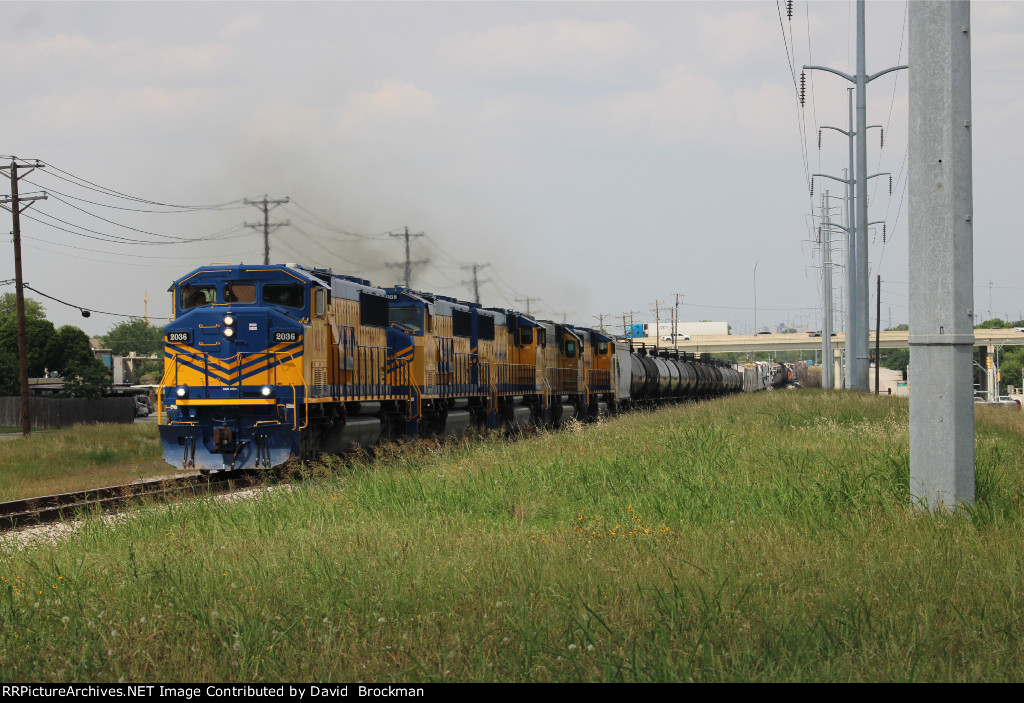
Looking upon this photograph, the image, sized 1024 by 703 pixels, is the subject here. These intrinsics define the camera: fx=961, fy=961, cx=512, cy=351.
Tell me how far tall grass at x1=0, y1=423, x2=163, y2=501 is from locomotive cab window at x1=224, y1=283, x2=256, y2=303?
463 cm

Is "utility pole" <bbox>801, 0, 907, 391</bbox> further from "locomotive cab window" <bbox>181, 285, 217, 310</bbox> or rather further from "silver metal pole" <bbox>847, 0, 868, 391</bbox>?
"locomotive cab window" <bbox>181, 285, 217, 310</bbox>

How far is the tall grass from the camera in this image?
19.0 m

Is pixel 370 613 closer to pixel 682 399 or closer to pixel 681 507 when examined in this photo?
pixel 681 507

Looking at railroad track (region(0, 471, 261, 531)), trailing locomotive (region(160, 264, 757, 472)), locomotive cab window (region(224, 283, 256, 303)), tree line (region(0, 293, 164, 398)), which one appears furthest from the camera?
tree line (region(0, 293, 164, 398))

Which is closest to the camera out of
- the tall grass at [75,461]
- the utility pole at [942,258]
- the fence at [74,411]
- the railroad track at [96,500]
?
the utility pole at [942,258]

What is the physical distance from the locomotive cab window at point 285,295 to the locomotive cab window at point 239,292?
0.89 ft

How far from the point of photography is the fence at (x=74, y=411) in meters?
45.6

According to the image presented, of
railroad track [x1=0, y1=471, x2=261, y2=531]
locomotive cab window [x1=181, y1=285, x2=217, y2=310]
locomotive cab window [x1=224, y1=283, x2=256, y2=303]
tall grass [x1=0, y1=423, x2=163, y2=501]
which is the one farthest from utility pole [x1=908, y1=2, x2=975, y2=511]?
tall grass [x1=0, y1=423, x2=163, y2=501]

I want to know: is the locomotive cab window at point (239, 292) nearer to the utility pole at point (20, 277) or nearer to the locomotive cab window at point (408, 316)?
the locomotive cab window at point (408, 316)

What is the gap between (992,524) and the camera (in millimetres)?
7270

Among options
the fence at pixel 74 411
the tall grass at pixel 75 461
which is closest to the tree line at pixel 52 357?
the fence at pixel 74 411

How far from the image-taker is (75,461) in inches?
920

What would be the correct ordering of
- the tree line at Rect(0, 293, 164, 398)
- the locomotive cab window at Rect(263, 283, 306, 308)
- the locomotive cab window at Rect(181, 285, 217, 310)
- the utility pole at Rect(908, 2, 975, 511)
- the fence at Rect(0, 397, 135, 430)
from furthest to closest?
the tree line at Rect(0, 293, 164, 398)
the fence at Rect(0, 397, 135, 430)
the locomotive cab window at Rect(181, 285, 217, 310)
the locomotive cab window at Rect(263, 283, 306, 308)
the utility pole at Rect(908, 2, 975, 511)
